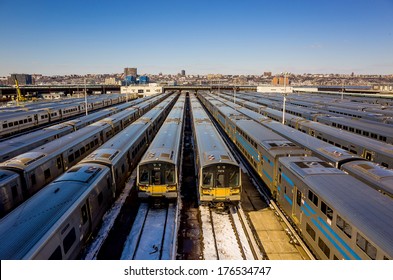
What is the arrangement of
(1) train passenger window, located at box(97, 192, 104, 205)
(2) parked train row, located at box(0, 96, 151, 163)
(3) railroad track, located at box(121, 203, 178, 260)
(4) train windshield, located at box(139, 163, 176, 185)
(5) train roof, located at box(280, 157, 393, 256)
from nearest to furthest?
(5) train roof, located at box(280, 157, 393, 256) → (3) railroad track, located at box(121, 203, 178, 260) → (1) train passenger window, located at box(97, 192, 104, 205) → (4) train windshield, located at box(139, 163, 176, 185) → (2) parked train row, located at box(0, 96, 151, 163)

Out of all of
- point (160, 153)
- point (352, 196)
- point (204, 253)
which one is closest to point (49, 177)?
point (160, 153)

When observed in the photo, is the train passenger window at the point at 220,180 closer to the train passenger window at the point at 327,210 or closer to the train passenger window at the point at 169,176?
the train passenger window at the point at 169,176

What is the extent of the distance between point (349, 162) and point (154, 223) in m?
12.8

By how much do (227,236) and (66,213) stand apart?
8.81m

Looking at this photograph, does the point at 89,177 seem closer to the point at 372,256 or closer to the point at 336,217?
the point at 336,217

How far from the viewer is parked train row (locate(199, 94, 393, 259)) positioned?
9125 mm

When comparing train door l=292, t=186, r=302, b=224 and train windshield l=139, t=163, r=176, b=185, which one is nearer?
train door l=292, t=186, r=302, b=224

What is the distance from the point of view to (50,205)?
38.9ft

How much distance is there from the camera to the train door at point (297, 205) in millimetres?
14281

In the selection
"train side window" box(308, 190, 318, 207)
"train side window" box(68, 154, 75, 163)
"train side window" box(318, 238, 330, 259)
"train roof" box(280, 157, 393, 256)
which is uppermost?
"train roof" box(280, 157, 393, 256)

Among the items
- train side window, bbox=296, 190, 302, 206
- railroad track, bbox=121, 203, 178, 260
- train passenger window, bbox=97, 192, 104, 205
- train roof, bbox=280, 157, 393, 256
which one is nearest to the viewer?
train roof, bbox=280, 157, 393, 256

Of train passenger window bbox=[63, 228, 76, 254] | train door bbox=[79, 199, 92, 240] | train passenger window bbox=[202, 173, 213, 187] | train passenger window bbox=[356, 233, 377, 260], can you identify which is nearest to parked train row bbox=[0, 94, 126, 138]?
train door bbox=[79, 199, 92, 240]

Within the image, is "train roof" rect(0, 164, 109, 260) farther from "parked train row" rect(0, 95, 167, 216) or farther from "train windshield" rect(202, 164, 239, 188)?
"train windshield" rect(202, 164, 239, 188)

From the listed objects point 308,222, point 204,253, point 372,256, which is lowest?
point 204,253
